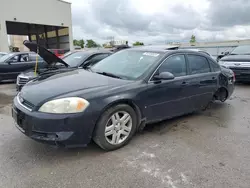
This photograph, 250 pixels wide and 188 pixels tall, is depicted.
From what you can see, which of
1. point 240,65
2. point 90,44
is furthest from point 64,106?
point 90,44

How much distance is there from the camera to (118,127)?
9.86 ft

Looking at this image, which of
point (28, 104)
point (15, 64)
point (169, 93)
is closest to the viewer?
point (28, 104)

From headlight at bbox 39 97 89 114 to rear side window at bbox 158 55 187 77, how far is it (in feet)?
5.06

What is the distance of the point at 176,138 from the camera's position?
137 inches

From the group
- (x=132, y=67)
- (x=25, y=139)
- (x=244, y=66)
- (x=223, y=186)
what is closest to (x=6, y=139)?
(x=25, y=139)

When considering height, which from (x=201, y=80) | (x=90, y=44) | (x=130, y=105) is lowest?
(x=130, y=105)

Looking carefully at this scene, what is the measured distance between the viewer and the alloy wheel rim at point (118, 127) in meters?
2.92

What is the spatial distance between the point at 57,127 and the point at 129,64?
1.79 metres

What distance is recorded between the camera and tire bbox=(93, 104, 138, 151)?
281 cm

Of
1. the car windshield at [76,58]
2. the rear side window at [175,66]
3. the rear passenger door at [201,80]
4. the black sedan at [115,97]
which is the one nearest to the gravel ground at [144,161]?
the black sedan at [115,97]

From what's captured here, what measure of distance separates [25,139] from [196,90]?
323 cm

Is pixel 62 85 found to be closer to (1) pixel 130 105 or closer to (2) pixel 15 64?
(1) pixel 130 105

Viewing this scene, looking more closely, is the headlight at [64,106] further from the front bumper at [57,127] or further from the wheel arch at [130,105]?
the wheel arch at [130,105]

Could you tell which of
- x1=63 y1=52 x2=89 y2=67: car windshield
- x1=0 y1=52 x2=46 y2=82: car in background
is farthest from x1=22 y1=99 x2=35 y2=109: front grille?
x1=0 y1=52 x2=46 y2=82: car in background
